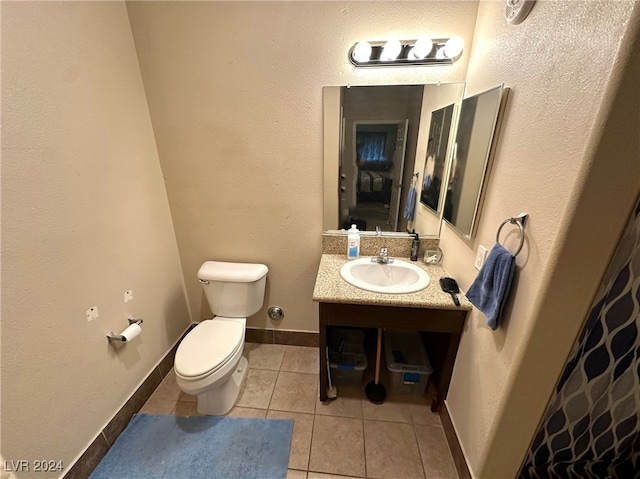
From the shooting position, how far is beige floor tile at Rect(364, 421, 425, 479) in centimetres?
126

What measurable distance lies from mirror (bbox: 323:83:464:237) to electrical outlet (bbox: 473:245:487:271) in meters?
0.46

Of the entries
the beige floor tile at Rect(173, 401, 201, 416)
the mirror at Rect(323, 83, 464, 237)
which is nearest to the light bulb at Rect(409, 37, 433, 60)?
the mirror at Rect(323, 83, 464, 237)

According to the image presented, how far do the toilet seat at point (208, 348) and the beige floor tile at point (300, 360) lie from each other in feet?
1.68

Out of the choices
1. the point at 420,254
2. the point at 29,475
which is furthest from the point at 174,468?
the point at 420,254

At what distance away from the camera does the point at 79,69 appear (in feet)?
3.72

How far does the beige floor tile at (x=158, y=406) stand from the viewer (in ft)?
5.06

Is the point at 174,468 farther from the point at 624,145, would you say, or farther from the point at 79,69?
the point at 624,145

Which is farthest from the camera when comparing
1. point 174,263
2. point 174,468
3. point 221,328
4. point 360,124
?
point 174,263

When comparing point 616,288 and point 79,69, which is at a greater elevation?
point 79,69

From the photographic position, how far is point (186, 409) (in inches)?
61.1

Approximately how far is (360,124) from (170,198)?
134cm

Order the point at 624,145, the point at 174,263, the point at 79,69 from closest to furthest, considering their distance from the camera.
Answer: the point at 624,145 < the point at 79,69 < the point at 174,263

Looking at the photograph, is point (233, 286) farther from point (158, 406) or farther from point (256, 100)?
point (256, 100)

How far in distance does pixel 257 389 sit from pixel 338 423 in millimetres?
564
